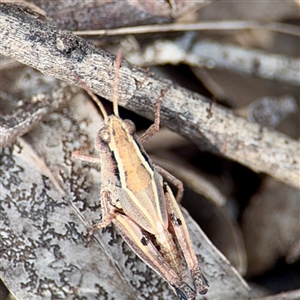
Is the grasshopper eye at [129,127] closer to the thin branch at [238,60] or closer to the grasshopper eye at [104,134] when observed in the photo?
the grasshopper eye at [104,134]

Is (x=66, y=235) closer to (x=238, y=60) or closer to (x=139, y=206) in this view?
(x=139, y=206)

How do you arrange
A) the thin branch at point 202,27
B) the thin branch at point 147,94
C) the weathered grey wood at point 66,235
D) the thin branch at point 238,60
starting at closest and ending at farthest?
the thin branch at point 147,94 → the weathered grey wood at point 66,235 → the thin branch at point 202,27 → the thin branch at point 238,60

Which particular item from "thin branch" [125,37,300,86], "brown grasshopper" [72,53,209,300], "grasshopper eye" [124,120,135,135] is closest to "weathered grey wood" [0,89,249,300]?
"brown grasshopper" [72,53,209,300]

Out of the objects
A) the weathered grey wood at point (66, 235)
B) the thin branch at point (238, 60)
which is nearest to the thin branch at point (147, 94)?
the weathered grey wood at point (66, 235)

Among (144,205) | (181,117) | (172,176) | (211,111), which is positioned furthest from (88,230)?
(211,111)

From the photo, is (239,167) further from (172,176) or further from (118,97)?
(118,97)

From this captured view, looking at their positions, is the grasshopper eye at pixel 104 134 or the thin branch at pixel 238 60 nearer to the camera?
the grasshopper eye at pixel 104 134

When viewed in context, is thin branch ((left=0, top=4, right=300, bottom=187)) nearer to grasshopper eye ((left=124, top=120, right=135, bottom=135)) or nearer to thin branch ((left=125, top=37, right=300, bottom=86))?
grasshopper eye ((left=124, top=120, right=135, bottom=135))
